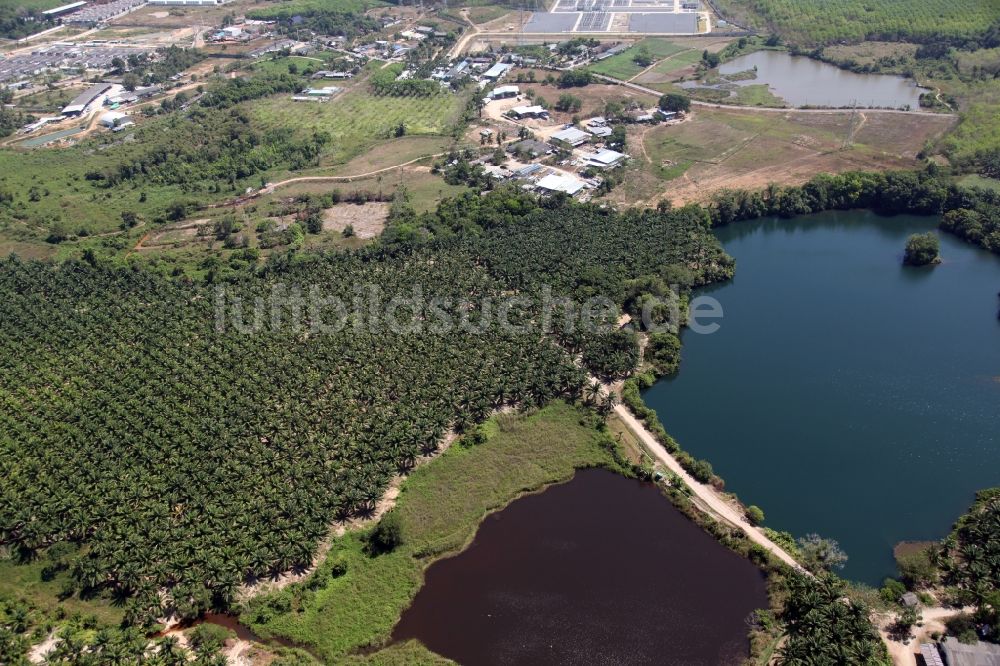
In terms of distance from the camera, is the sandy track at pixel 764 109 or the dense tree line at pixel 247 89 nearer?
the sandy track at pixel 764 109

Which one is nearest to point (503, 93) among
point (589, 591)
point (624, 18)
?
point (624, 18)

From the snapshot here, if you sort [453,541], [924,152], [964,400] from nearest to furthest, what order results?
[453,541]
[964,400]
[924,152]

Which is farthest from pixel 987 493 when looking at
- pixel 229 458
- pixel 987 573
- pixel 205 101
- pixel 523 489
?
pixel 205 101

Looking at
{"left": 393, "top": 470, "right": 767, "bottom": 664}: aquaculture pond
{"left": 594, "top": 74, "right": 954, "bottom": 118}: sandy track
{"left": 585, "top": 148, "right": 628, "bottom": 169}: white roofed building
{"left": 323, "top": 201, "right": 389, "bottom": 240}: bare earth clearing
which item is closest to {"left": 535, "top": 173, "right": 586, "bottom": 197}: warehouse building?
{"left": 585, "top": 148, "right": 628, "bottom": 169}: white roofed building

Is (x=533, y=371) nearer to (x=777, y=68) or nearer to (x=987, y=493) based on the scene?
(x=987, y=493)

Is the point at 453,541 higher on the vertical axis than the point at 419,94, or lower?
lower

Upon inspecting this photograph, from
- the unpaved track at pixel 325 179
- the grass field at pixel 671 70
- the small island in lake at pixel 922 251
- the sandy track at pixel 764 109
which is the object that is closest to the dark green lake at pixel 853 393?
the small island in lake at pixel 922 251

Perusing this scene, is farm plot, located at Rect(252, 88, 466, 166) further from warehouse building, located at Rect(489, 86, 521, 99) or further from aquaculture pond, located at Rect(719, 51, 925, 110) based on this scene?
aquaculture pond, located at Rect(719, 51, 925, 110)

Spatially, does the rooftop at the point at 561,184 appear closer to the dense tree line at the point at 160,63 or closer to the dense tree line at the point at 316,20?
the dense tree line at the point at 160,63
